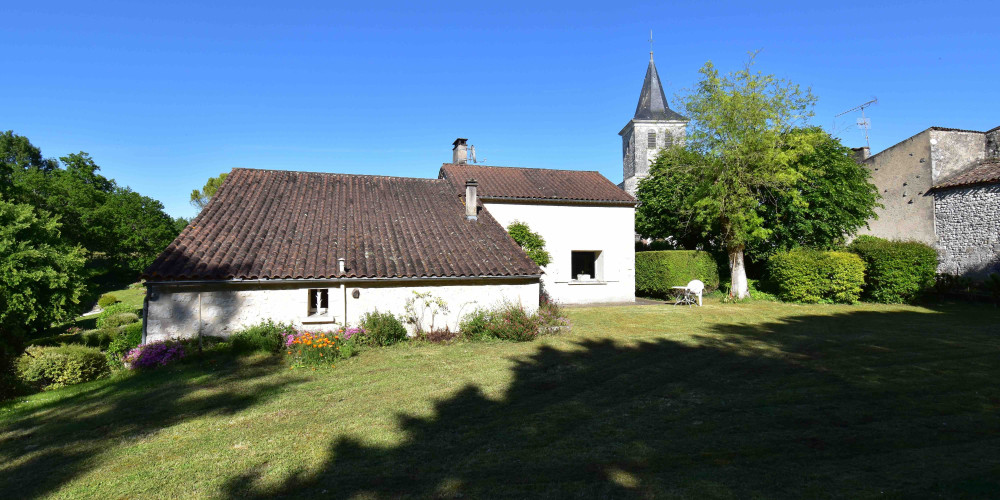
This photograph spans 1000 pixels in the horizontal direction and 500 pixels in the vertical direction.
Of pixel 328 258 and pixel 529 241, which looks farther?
pixel 529 241

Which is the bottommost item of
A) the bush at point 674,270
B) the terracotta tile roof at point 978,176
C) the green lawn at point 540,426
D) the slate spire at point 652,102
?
the green lawn at point 540,426

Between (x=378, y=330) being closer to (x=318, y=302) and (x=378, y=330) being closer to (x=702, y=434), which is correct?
(x=318, y=302)

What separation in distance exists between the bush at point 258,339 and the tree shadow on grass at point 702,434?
5661 mm

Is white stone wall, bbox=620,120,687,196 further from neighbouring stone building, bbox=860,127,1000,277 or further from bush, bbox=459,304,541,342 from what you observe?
bush, bbox=459,304,541,342

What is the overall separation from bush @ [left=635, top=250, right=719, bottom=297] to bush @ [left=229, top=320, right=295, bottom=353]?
16.7 metres

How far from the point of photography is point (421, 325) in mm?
12406

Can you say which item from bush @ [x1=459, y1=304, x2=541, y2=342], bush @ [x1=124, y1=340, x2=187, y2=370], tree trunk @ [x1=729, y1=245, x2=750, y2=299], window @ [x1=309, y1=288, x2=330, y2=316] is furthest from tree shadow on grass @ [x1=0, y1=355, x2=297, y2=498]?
tree trunk @ [x1=729, y1=245, x2=750, y2=299]

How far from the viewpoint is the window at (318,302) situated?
11938mm

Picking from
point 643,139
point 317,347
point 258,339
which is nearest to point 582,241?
point 317,347

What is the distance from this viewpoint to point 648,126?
46250mm

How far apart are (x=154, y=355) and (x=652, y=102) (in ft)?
154

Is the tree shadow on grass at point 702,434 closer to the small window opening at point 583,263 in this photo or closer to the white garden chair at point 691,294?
the white garden chair at point 691,294

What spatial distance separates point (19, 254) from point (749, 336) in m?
27.7

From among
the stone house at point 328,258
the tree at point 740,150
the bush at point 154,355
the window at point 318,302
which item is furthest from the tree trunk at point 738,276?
the bush at point 154,355
